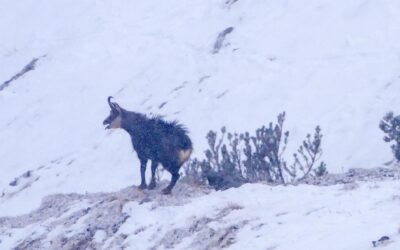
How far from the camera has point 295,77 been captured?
20.1 m

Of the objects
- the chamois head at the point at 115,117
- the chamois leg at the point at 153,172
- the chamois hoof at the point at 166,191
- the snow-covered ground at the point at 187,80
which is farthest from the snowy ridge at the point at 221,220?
the chamois head at the point at 115,117

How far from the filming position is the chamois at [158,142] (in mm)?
11789

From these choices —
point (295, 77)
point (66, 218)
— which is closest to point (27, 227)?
point (66, 218)

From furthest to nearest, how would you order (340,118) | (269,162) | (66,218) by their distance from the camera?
1. (340,118)
2. (269,162)
3. (66,218)

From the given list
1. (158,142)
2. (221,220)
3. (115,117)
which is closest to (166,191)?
(158,142)

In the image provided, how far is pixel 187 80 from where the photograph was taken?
2200cm

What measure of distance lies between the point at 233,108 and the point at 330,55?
8.21 ft

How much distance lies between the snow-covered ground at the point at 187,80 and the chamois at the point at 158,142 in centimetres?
169

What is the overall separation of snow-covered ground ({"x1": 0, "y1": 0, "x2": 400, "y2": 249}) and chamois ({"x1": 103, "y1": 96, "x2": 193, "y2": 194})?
1.69m

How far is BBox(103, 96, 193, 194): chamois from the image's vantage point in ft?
38.7

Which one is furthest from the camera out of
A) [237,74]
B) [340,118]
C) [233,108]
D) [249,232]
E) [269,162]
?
[237,74]

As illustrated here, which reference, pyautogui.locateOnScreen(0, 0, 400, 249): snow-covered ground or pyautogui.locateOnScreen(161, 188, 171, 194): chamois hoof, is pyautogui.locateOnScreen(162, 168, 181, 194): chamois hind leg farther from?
pyautogui.locateOnScreen(0, 0, 400, 249): snow-covered ground

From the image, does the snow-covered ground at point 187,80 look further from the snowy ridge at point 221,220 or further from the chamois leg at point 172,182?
the chamois leg at point 172,182

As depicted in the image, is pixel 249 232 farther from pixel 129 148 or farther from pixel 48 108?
pixel 48 108
